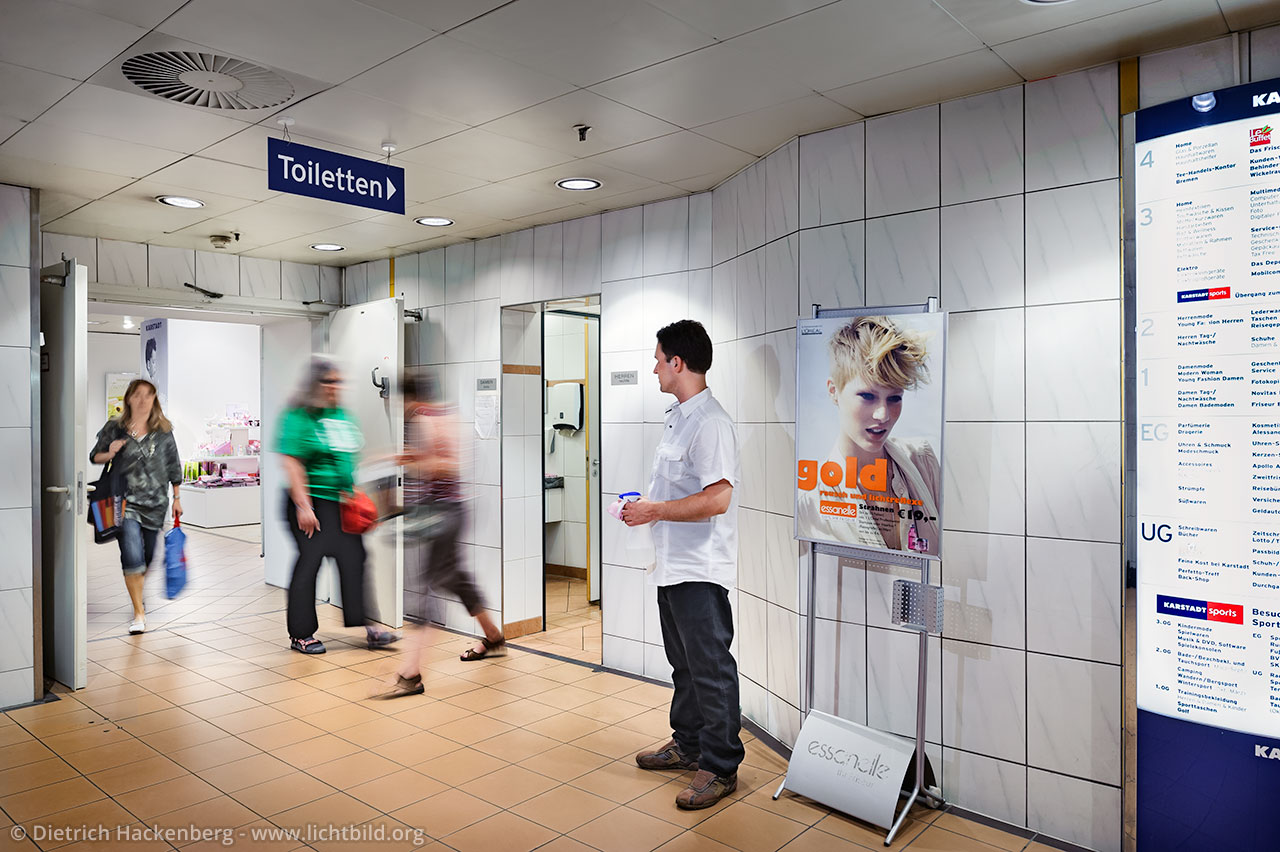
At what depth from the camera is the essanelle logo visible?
2455 mm

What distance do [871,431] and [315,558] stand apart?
355 centimetres

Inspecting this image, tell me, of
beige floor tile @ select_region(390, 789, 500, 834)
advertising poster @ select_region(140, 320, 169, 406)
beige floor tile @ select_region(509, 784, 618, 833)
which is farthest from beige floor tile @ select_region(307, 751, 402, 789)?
advertising poster @ select_region(140, 320, 169, 406)

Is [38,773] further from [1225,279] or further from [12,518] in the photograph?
[1225,279]

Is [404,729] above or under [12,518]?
A: under

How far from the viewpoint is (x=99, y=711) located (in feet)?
13.9

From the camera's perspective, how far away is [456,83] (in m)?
3.05

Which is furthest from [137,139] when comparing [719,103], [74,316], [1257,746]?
[1257,746]

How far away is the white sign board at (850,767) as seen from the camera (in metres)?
3.01

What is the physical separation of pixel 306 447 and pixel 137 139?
1.97 meters

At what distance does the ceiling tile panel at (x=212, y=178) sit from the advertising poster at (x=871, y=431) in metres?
2.90

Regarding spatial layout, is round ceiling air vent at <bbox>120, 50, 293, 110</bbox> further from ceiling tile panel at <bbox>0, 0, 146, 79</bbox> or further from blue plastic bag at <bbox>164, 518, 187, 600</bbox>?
blue plastic bag at <bbox>164, 518, 187, 600</bbox>

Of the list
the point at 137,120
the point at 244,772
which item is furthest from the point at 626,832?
the point at 137,120

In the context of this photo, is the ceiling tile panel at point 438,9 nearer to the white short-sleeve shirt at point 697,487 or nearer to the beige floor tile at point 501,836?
the white short-sleeve shirt at point 697,487

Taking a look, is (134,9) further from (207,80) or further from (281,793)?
(281,793)
